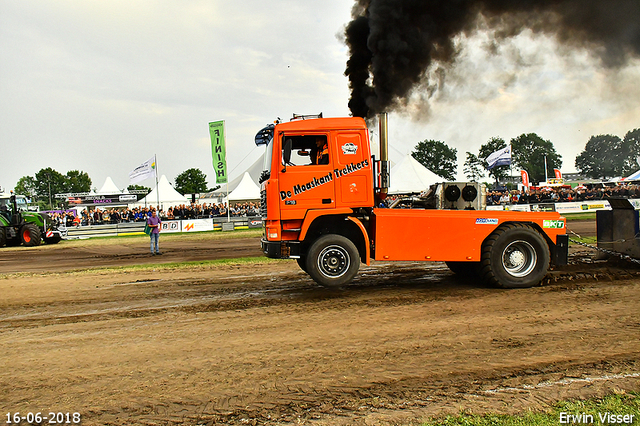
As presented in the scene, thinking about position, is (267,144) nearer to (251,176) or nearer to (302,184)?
(302,184)

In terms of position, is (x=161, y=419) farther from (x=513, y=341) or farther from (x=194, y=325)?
(x=513, y=341)

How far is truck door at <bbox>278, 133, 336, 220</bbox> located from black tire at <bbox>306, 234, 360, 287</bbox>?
0.59m

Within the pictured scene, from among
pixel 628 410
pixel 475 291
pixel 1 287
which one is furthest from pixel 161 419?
Answer: pixel 1 287

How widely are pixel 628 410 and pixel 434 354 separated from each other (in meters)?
1.70

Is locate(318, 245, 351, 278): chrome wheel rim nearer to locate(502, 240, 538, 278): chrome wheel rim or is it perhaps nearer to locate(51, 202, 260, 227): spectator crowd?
locate(502, 240, 538, 278): chrome wheel rim

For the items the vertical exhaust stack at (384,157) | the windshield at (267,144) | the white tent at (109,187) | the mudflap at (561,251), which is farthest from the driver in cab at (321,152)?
the white tent at (109,187)

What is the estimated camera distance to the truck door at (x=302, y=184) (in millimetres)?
7438

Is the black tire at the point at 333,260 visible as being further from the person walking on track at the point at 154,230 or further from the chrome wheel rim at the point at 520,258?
the person walking on track at the point at 154,230

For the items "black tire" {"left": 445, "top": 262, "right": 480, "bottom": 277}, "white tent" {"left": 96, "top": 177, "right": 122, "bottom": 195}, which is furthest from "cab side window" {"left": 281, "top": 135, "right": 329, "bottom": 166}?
"white tent" {"left": 96, "top": 177, "right": 122, "bottom": 195}

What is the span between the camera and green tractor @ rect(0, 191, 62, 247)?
76.0 ft

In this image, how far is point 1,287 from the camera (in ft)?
32.1

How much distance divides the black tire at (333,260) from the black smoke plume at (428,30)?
433cm

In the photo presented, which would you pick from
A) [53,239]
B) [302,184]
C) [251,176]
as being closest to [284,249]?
[302,184]

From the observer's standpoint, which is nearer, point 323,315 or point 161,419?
point 161,419
